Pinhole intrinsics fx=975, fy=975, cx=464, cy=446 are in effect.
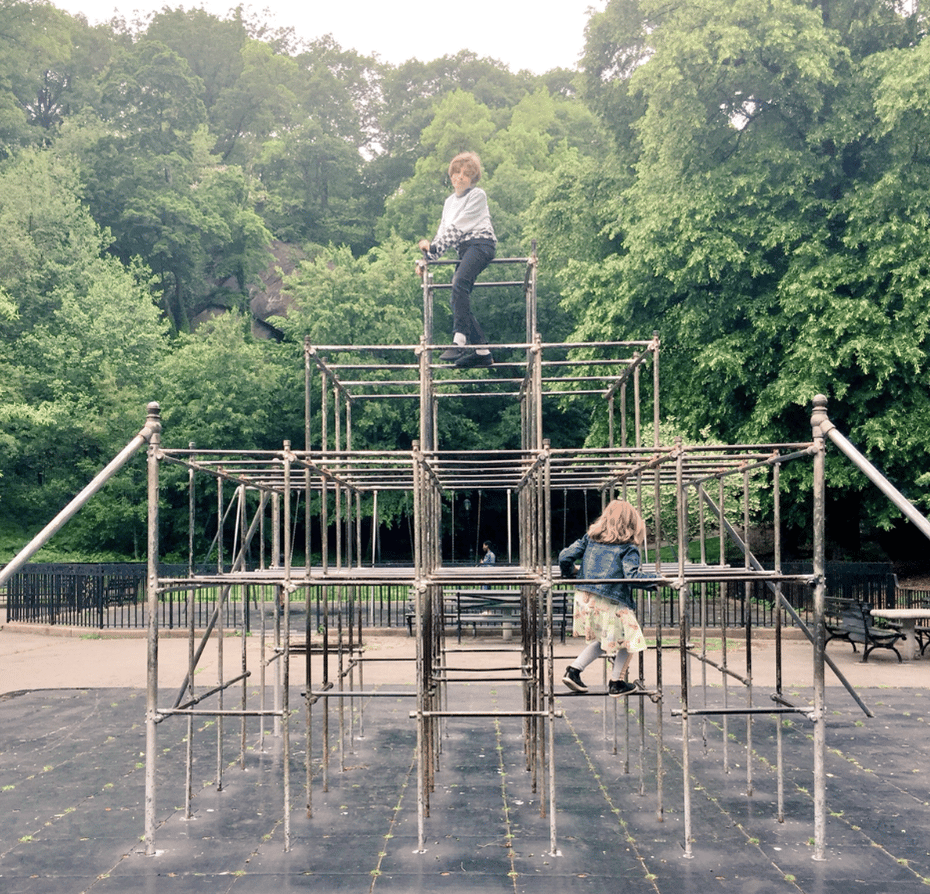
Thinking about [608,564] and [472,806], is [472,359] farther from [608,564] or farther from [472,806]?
[472,806]

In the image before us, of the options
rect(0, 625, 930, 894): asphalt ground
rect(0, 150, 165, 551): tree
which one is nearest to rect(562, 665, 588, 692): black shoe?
rect(0, 625, 930, 894): asphalt ground

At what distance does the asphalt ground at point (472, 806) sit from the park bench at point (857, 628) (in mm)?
2495

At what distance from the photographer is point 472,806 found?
6578 mm

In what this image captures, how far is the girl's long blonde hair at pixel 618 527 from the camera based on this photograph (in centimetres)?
649

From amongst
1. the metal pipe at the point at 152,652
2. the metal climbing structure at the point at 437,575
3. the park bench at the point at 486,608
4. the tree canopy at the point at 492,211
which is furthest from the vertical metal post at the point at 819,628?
the tree canopy at the point at 492,211

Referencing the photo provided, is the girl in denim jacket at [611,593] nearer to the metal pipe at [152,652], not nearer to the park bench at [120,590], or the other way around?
the metal pipe at [152,652]

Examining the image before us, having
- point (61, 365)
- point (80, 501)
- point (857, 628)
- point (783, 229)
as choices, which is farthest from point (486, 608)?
point (61, 365)

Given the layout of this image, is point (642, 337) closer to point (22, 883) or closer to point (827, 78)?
point (827, 78)

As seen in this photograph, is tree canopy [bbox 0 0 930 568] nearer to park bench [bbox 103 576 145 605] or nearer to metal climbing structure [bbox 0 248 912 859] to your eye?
park bench [bbox 103 576 145 605]

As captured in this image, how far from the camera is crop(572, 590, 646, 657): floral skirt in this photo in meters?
6.56

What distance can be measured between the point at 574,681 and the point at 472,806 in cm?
109

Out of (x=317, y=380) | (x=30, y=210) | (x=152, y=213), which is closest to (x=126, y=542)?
(x=317, y=380)

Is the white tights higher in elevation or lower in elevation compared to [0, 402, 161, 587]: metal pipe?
lower

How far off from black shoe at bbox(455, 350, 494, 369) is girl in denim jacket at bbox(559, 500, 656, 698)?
5.42 feet
